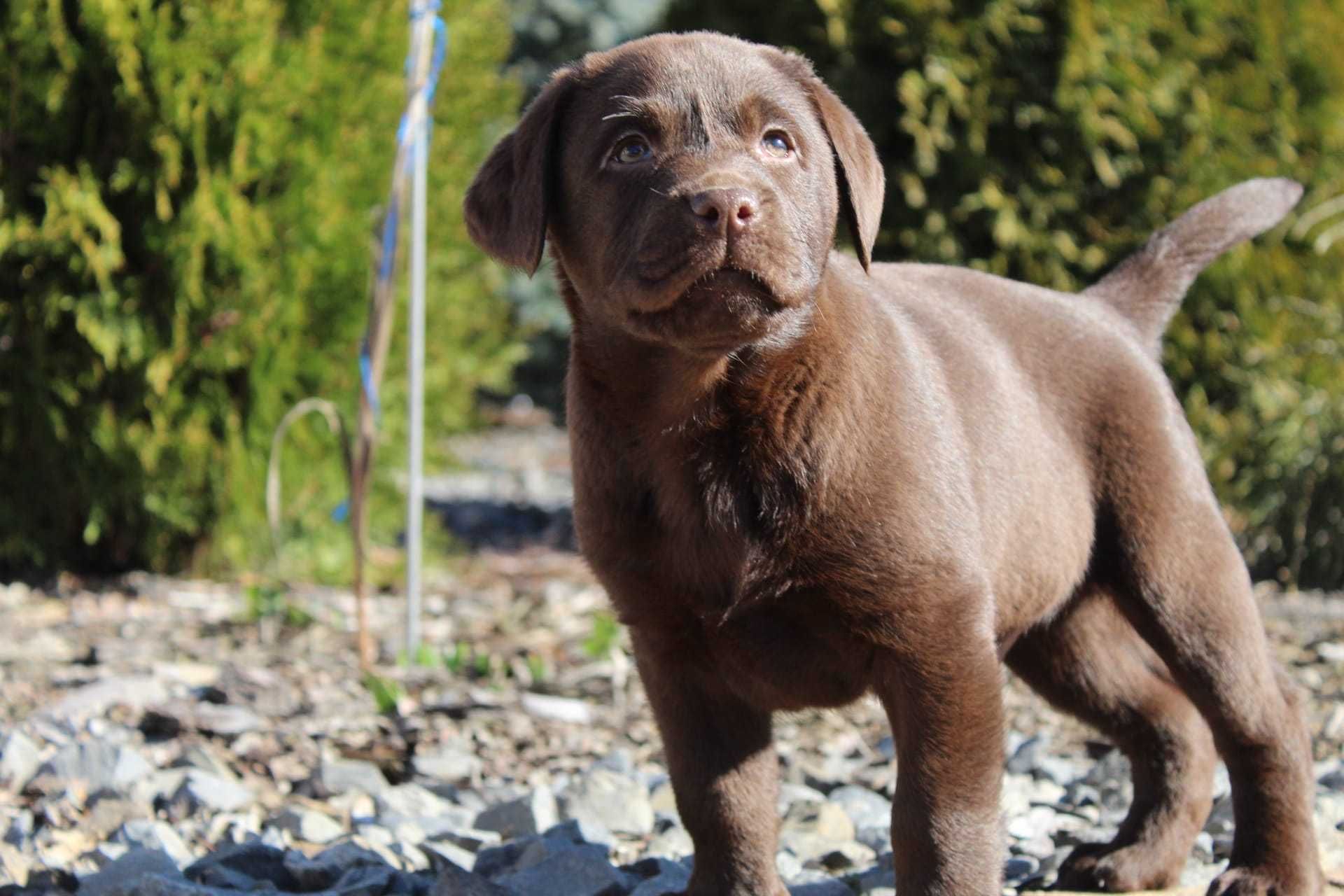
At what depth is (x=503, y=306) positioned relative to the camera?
28.0 feet

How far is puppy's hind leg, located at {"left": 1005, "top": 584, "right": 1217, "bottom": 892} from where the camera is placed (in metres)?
3.26

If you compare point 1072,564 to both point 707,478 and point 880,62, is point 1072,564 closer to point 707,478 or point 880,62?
point 707,478

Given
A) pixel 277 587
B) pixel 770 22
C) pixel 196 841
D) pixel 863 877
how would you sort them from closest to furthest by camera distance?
pixel 863 877 → pixel 196 841 → pixel 277 587 → pixel 770 22

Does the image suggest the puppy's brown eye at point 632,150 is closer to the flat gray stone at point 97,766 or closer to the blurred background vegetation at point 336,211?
the flat gray stone at point 97,766

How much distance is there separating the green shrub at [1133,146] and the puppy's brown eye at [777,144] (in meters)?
3.95

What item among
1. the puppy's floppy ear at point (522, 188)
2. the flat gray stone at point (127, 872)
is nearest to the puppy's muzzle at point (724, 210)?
the puppy's floppy ear at point (522, 188)

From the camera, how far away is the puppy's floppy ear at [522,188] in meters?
2.78

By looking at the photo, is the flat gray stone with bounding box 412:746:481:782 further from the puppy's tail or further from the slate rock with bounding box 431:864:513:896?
the puppy's tail

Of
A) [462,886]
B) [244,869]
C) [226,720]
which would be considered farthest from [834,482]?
[226,720]

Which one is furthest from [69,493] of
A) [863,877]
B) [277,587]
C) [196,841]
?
[863,877]

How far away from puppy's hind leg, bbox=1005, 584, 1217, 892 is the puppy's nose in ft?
4.21

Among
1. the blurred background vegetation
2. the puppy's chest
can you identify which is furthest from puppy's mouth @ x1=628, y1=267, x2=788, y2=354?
the blurred background vegetation

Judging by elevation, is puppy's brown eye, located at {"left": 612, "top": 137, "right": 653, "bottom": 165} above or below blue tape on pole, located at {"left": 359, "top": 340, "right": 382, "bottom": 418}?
above

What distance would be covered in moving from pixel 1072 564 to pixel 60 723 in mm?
2887
